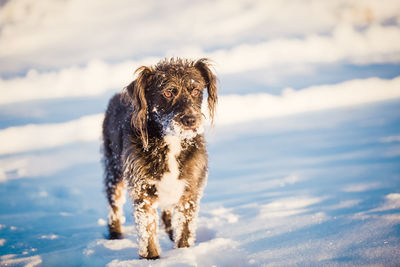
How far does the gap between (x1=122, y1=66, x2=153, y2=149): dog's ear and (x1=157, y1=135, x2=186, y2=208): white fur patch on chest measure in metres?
0.32

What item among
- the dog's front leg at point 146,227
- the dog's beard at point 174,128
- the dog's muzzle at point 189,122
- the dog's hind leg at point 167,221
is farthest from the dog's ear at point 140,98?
the dog's hind leg at point 167,221

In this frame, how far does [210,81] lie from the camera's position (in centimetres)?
395

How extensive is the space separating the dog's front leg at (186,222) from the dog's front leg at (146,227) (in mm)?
375

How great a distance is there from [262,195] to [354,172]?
6.84 ft

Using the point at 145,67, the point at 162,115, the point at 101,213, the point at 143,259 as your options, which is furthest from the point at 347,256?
the point at 101,213

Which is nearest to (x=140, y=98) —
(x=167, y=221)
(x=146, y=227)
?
(x=146, y=227)

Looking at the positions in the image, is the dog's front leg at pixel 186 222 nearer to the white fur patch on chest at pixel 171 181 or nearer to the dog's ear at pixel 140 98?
the white fur patch on chest at pixel 171 181

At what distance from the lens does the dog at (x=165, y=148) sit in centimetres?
326

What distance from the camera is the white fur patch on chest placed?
3.30 meters

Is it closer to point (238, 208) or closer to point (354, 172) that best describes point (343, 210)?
point (238, 208)

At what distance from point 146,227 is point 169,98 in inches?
64.3

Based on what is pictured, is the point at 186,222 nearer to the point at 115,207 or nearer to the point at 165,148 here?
the point at 165,148

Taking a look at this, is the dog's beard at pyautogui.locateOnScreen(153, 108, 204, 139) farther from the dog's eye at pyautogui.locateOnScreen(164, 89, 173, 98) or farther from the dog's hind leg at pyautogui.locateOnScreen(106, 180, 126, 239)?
the dog's hind leg at pyautogui.locateOnScreen(106, 180, 126, 239)

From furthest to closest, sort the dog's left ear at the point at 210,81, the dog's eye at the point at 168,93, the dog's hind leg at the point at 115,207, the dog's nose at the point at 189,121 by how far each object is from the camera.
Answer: the dog's hind leg at the point at 115,207 < the dog's left ear at the point at 210,81 < the dog's eye at the point at 168,93 < the dog's nose at the point at 189,121
